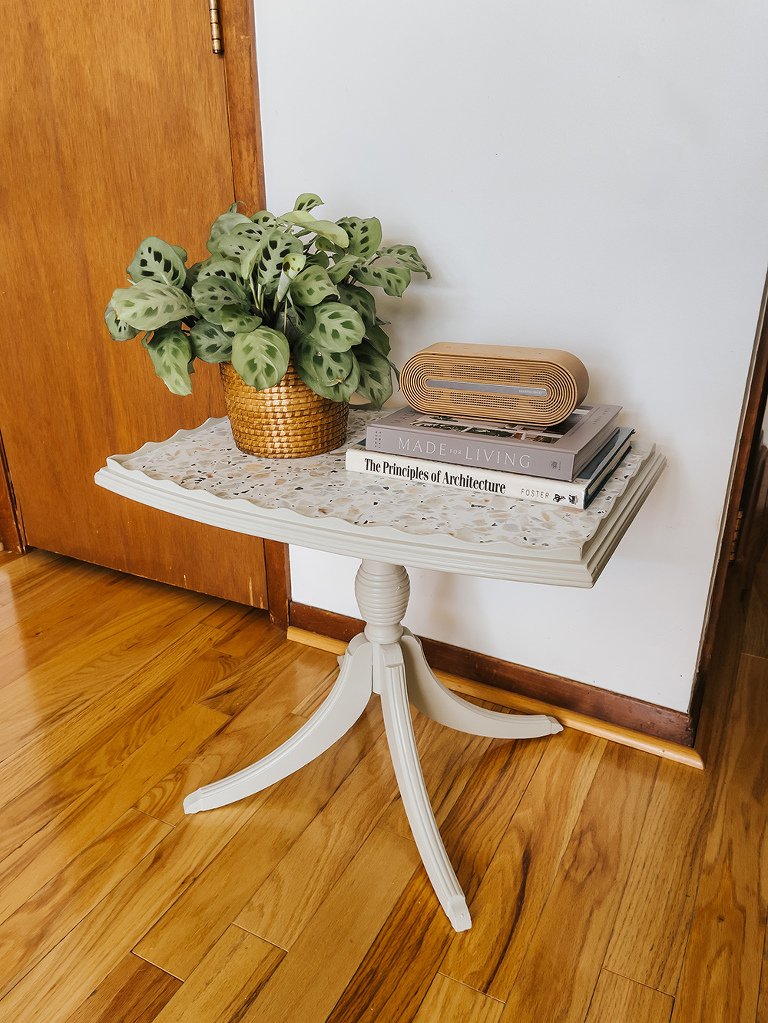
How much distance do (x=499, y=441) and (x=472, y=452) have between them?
0.04m

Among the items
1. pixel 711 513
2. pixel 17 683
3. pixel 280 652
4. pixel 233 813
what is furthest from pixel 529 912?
pixel 17 683

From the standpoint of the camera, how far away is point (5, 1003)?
954 millimetres

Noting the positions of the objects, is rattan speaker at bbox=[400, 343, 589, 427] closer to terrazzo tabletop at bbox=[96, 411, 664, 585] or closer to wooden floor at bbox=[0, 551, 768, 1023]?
terrazzo tabletop at bbox=[96, 411, 664, 585]

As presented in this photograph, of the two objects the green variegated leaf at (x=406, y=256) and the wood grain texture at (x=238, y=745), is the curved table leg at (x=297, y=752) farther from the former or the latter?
the green variegated leaf at (x=406, y=256)

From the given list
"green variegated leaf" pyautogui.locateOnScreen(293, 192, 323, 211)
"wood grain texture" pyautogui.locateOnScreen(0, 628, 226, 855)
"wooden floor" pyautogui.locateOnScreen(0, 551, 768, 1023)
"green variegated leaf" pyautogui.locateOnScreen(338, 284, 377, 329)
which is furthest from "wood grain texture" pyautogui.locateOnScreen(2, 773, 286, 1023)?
"green variegated leaf" pyautogui.locateOnScreen(293, 192, 323, 211)

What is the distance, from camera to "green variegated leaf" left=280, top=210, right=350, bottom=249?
968 millimetres

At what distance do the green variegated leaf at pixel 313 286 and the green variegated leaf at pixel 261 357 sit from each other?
0.07m

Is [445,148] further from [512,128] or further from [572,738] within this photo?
[572,738]

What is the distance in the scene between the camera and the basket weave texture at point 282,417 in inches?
40.3

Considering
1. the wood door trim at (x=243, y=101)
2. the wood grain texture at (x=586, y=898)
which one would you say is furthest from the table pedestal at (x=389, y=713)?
the wood door trim at (x=243, y=101)

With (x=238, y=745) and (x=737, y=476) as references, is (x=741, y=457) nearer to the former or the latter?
(x=737, y=476)

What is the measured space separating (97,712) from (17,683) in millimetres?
218

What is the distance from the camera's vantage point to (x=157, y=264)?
0.97 meters

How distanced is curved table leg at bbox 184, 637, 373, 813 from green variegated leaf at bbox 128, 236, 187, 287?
605 mm
